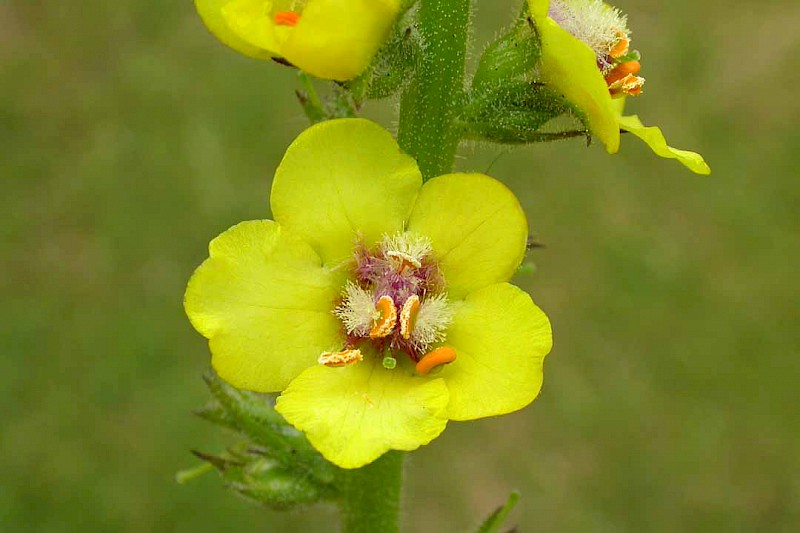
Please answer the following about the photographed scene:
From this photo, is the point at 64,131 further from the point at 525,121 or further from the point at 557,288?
the point at 525,121

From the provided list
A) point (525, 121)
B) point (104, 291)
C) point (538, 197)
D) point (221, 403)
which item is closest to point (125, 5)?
point (104, 291)

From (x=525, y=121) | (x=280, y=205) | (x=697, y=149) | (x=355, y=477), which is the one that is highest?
(x=525, y=121)

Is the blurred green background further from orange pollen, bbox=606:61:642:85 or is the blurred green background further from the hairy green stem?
Result: orange pollen, bbox=606:61:642:85

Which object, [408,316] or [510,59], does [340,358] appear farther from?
[510,59]

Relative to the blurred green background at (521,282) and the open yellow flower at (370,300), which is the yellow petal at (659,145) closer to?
the open yellow flower at (370,300)

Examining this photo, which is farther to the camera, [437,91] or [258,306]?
[437,91]

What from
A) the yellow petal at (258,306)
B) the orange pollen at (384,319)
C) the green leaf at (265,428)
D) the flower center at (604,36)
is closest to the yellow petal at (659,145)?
the flower center at (604,36)

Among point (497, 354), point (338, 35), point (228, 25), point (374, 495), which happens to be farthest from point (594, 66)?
point (374, 495)
